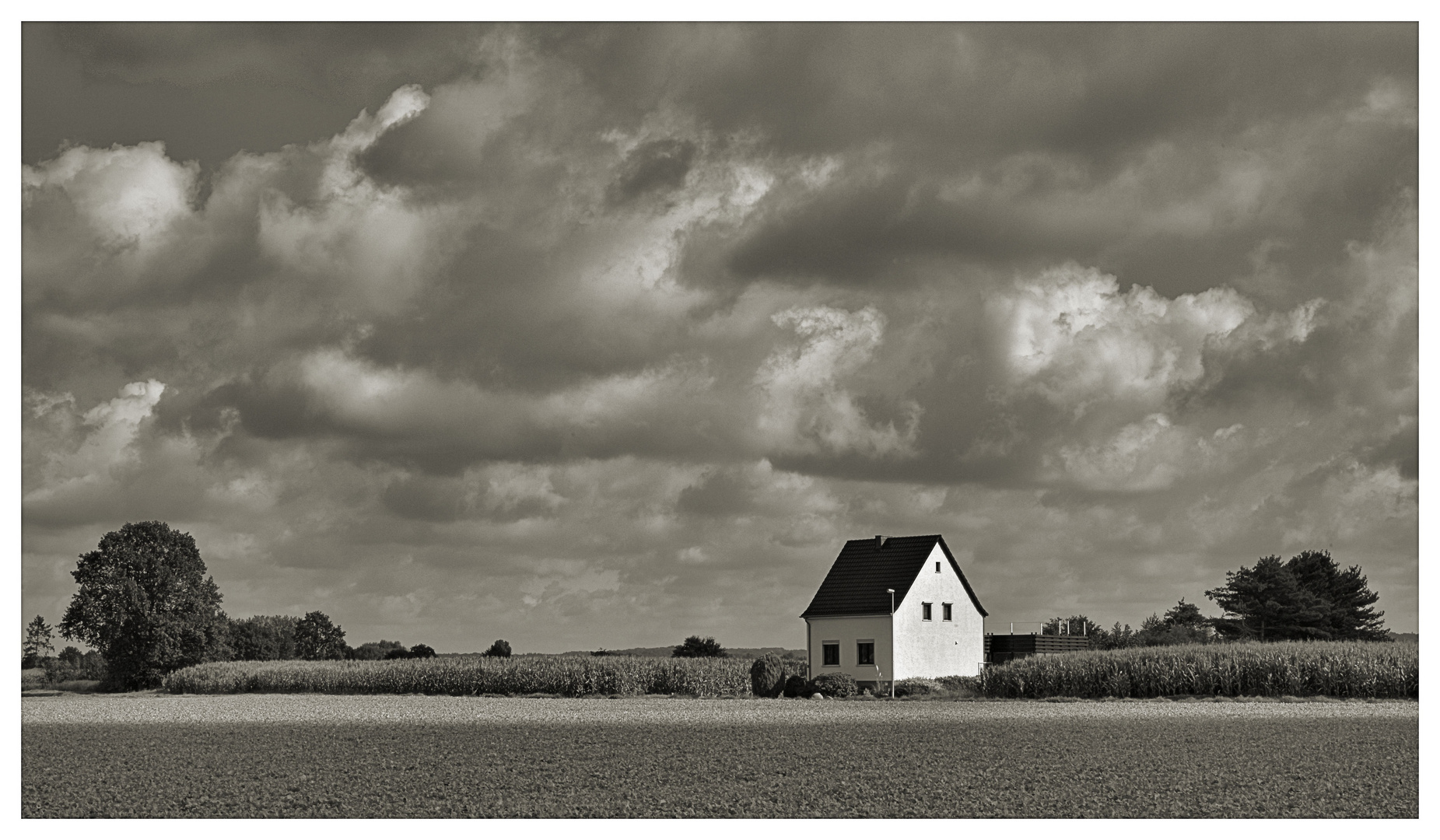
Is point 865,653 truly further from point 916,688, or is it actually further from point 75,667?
point 75,667

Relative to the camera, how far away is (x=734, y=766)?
12594 mm

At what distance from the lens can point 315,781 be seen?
11.5m

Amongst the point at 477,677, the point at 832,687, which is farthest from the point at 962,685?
the point at 477,677

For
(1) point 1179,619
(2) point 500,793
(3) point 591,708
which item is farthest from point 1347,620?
(2) point 500,793

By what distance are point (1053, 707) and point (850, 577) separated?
676 inches

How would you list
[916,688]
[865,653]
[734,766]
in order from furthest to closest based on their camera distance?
[865,653]
[916,688]
[734,766]

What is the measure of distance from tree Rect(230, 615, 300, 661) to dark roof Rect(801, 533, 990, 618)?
24952mm

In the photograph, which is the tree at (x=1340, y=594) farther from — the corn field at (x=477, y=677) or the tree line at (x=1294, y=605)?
the corn field at (x=477, y=677)

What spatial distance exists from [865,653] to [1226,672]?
514 inches

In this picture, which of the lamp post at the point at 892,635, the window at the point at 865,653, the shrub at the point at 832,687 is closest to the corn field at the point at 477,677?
the shrub at the point at 832,687

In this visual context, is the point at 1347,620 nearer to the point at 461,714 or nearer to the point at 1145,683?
the point at 1145,683

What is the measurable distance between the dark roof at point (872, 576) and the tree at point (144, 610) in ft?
68.9

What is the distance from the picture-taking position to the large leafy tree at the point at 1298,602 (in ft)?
129

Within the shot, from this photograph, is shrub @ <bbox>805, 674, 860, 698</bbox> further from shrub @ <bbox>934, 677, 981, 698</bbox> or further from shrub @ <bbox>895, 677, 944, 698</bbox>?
shrub @ <bbox>934, 677, 981, 698</bbox>
